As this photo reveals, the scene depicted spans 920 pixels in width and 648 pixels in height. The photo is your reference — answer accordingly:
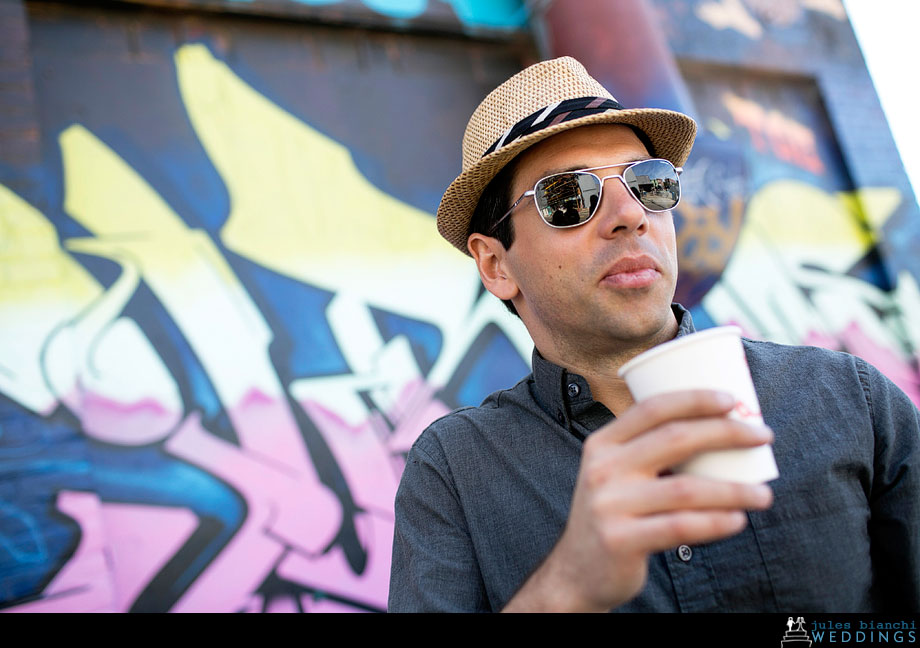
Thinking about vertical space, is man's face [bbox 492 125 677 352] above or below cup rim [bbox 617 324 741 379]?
below

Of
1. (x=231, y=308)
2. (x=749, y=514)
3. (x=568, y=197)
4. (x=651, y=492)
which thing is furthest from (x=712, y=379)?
(x=231, y=308)

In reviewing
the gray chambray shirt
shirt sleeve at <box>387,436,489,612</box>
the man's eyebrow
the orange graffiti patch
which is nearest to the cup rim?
the gray chambray shirt

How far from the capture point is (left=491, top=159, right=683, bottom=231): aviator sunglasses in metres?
1.67

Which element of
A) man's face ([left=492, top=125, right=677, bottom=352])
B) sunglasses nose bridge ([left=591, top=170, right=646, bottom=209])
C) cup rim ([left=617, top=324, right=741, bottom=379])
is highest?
cup rim ([left=617, top=324, right=741, bottom=379])

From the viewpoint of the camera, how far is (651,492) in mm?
909

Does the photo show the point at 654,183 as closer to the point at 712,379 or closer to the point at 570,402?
the point at 570,402

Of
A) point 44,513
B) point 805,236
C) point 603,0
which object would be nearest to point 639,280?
point 44,513

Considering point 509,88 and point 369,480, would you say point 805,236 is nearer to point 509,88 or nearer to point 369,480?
point 369,480

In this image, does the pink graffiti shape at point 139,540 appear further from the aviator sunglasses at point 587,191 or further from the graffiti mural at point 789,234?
the graffiti mural at point 789,234

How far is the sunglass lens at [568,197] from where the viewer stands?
167 cm

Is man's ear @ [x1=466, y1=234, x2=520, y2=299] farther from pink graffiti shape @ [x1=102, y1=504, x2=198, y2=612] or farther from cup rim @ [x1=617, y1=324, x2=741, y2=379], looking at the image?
pink graffiti shape @ [x1=102, y1=504, x2=198, y2=612]

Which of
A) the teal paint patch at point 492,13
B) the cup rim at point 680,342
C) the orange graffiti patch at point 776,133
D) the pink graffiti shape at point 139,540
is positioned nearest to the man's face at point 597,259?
the cup rim at point 680,342

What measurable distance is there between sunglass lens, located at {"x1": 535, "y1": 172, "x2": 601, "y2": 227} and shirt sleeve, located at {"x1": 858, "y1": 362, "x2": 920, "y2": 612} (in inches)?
28.6

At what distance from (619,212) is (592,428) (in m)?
0.49
